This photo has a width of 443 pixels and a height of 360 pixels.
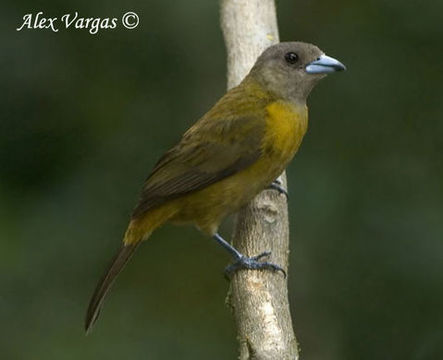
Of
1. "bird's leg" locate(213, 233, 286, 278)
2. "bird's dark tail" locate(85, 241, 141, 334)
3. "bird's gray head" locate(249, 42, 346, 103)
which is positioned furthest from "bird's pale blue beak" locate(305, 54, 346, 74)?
"bird's dark tail" locate(85, 241, 141, 334)

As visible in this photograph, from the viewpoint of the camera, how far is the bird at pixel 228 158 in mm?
4254

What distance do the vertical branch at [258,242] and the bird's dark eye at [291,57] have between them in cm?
21

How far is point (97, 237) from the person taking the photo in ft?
15.4

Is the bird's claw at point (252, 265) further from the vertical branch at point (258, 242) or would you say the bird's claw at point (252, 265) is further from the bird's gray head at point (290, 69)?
the bird's gray head at point (290, 69)

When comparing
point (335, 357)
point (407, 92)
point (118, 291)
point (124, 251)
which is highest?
point (407, 92)

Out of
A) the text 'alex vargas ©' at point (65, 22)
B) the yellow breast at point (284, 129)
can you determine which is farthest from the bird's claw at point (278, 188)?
the text 'alex vargas ©' at point (65, 22)

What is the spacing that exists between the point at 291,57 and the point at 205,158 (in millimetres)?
561

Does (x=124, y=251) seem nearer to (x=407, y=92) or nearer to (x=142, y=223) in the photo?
(x=142, y=223)

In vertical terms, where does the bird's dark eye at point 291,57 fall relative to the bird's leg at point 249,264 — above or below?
above

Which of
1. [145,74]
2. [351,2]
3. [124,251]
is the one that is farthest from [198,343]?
[351,2]

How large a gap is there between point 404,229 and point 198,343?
0.94m

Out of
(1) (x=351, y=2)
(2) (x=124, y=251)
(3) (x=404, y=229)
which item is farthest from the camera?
(1) (x=351, y=2)
